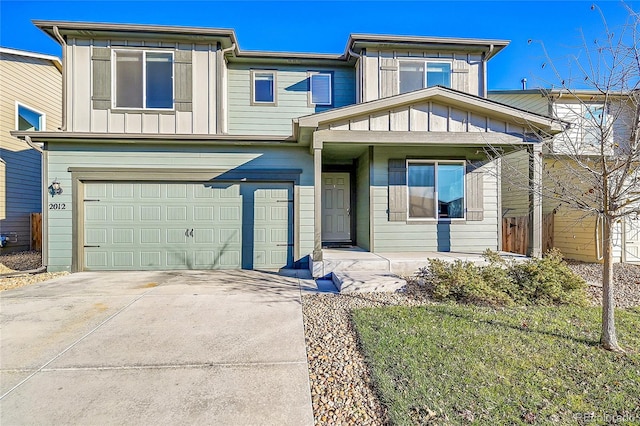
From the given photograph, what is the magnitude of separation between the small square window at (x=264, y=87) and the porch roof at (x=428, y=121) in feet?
9.40

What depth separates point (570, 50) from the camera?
13.0ft

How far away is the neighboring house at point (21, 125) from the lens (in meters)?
9.54

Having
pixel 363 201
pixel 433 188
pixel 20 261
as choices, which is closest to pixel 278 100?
pixel 363 201

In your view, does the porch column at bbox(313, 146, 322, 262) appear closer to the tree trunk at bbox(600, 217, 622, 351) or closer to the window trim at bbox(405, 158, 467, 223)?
the window trim at bbox(405, 158, 467, 223)

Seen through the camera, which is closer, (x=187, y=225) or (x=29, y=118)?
(x=187, y=225)

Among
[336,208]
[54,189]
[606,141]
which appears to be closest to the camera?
[606,141]

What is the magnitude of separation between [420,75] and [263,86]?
4.36 meters

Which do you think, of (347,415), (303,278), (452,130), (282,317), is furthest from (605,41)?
(303,278)

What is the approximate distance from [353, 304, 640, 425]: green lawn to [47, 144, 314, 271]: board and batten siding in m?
4.08

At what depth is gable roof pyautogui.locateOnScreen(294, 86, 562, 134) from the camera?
618cm

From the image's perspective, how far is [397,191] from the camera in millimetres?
7605

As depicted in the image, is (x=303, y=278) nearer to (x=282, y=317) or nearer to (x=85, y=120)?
(x=282, y=317)

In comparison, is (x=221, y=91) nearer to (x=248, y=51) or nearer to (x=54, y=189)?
(x=248, y=51)

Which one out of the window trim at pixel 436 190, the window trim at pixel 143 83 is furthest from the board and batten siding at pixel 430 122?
the window trim at pixel 143 83
